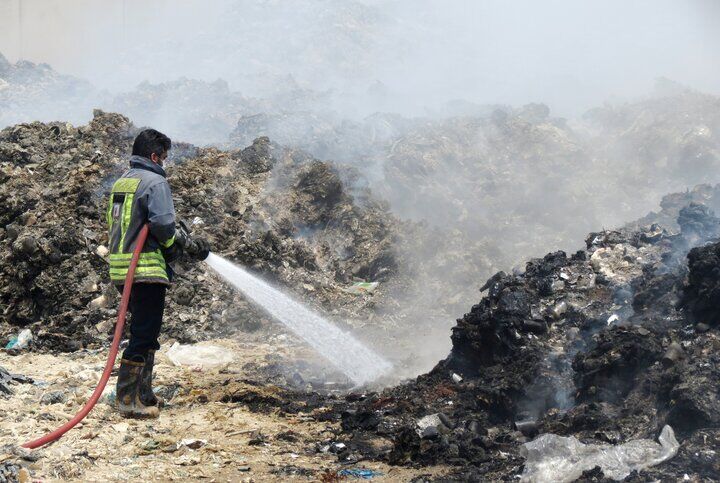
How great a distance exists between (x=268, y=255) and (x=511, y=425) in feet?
16.4

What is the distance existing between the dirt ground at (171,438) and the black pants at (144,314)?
46cm

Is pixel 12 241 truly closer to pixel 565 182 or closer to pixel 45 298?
pixel 45 298

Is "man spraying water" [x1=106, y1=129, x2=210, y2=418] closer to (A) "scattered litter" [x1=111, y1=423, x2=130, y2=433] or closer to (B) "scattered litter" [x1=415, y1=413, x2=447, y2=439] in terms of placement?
(A) "scattered litter" [x1=111, y1=423, x2=130, y2=433]

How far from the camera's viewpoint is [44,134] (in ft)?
33.3

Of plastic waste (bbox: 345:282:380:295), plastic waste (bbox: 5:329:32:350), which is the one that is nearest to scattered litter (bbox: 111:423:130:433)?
plastic waste (bbox: 5:329:32:350)

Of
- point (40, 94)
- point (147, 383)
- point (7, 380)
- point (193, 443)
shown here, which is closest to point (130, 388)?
point (147, 383)

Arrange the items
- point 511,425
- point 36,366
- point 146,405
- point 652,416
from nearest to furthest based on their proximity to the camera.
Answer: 1. point 652,416
2. point 146,405
3. point 511,425
4. point 36,366

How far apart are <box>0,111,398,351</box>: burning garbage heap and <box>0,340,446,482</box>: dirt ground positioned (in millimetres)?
1901

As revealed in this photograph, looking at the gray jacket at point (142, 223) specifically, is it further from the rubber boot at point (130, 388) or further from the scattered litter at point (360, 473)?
the scattered litter at point (360, 473)

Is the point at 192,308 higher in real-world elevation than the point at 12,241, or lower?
lower

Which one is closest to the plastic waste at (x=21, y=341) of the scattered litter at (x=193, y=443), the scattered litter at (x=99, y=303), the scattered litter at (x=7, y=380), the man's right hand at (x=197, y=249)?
the scattered litter at (x=99, y=303)

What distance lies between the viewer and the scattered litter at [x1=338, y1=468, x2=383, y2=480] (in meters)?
3.80

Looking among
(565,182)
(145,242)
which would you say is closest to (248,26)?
(565,182)

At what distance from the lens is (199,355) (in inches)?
260
